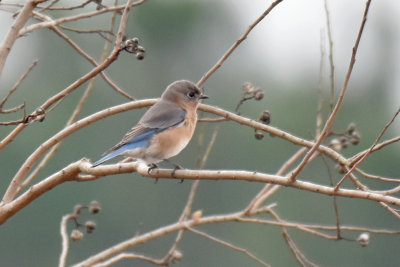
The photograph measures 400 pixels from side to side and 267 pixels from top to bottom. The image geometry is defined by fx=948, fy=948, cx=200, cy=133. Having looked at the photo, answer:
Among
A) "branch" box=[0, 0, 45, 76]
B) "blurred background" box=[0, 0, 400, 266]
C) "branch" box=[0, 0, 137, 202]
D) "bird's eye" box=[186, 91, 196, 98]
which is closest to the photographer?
"branch" box=[0, 0, 137, 202]

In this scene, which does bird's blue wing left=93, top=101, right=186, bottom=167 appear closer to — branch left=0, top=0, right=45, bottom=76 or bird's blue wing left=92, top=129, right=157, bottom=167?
bird's blue wing left=92, top=129, right=157, bottom=167

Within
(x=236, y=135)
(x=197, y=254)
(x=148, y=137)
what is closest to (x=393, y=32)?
(x=236, y=135)

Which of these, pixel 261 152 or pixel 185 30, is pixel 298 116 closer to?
pixel 261 152

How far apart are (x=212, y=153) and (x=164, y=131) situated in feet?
105

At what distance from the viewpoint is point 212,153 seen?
127 ft

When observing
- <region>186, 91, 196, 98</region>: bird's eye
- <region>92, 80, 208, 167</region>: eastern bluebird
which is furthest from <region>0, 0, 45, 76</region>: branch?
<region>186, 91, 196, 98</region>: bird's eye

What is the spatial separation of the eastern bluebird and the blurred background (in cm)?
2339

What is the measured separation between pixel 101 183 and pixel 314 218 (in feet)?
27.2

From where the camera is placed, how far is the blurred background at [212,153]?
34.4m

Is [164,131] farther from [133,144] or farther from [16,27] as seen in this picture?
[16,27]

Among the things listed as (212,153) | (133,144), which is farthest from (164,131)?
(212,153)

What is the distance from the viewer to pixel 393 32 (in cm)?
4172

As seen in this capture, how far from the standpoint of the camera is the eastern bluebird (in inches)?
255

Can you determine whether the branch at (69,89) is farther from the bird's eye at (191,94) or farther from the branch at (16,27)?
the bird's eye at (191,94)
